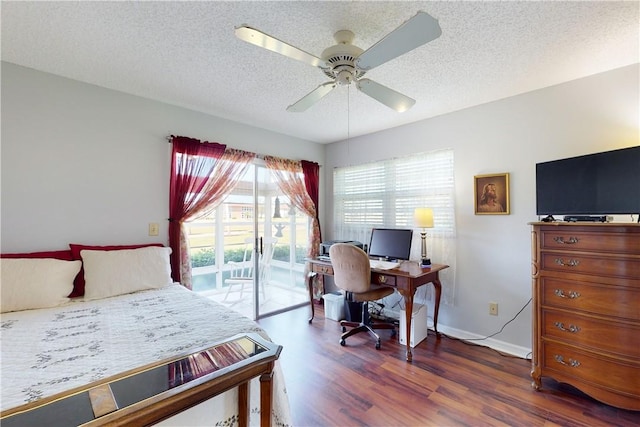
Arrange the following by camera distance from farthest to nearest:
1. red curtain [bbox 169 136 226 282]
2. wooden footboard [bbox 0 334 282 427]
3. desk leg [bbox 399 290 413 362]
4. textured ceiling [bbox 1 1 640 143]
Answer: red curtain [bbox 169 136 226 282], desk leg [bbox 399 290 413 362], textured ceiling [bbox 1 1 640 143], wooden footboard [bbox 0 334 282 427]

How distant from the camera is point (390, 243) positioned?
127 inches

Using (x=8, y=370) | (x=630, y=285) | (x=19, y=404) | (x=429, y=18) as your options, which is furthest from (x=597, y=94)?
(x=8, y=370)

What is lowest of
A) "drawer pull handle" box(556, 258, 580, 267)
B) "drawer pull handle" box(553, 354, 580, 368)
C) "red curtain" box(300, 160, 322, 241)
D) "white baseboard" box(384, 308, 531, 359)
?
"white baseboard" box(384, 308, 531, 359)

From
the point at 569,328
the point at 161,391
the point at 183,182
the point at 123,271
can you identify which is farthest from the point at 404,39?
the point at 123,271

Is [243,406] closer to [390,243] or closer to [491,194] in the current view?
[390,243]

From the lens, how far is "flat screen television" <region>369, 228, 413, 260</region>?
309 cm

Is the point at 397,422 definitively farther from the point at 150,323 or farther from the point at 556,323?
the point at 150,323

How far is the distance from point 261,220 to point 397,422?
2533 mm

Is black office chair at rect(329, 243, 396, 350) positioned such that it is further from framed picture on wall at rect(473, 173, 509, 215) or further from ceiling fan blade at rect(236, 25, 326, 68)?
ceiling fan blade at rect(236, 25, 326, 68)

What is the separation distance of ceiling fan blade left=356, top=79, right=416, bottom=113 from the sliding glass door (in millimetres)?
2016

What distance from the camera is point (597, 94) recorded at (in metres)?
2.17

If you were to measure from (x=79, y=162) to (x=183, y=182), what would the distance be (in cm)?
81

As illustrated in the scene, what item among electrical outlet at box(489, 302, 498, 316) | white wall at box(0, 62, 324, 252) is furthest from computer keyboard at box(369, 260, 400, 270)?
white wall at box(0, 62, 324, 252)

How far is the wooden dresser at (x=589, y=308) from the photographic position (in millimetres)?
1672
